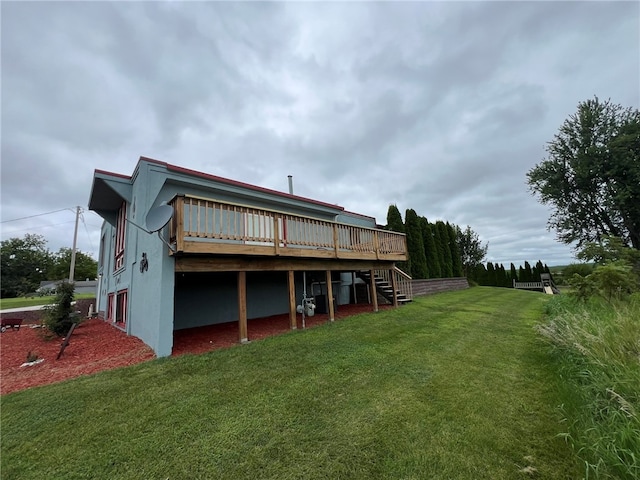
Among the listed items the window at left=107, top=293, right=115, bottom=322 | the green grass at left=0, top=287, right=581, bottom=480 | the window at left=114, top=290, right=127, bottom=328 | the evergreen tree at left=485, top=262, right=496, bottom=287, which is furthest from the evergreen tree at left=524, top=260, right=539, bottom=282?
the window at left=107, top=293, right=115, bottom=322

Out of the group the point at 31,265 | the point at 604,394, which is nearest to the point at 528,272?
the point at 604,394

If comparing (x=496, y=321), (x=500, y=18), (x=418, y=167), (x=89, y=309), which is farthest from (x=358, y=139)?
(x=89, y=309)

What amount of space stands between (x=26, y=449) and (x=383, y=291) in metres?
10.7

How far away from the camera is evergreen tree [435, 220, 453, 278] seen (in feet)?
68.7

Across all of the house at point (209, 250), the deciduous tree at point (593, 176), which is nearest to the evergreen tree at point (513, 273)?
the deciduous tree at point (593, 176)

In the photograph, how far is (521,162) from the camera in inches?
743

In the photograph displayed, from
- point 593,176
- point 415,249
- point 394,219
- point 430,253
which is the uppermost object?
point 593,176

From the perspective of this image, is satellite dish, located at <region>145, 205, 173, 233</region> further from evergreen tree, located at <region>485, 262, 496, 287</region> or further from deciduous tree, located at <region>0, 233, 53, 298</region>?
deciduous tree, located at <region>0, 233, 53, 298</region>

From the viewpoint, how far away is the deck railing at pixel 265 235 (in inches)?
218

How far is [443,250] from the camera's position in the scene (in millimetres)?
21328

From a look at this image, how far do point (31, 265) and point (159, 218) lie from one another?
159ft

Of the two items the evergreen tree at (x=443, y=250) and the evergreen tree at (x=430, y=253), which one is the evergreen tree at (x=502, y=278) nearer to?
the evergreen tree at (x=443, y=250)

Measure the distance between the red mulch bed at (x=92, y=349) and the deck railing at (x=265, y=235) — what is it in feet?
7.22

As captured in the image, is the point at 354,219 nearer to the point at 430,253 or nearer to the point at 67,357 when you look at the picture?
the point at 430,253
